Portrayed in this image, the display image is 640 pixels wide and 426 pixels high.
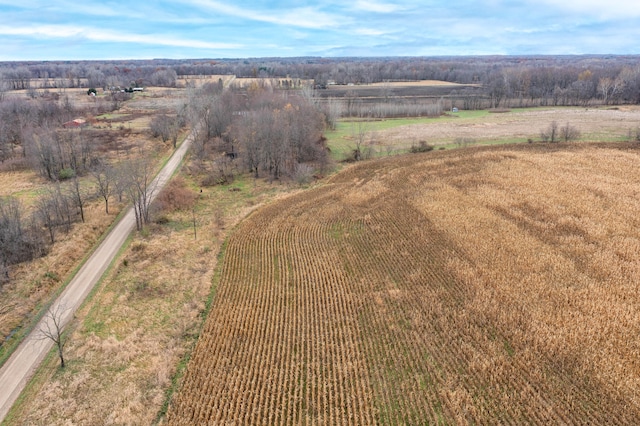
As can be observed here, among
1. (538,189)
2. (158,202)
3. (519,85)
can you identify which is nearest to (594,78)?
(519,85)

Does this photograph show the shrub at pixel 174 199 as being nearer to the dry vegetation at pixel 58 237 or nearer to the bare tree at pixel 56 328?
the dry vegetation at pixel 58 237

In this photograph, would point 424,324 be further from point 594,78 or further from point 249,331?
point 594,78

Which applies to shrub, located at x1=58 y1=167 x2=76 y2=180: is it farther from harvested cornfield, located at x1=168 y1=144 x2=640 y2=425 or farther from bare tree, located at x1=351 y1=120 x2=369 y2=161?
bare tree, located at x1=351 y1=120 x2=369 y2=161

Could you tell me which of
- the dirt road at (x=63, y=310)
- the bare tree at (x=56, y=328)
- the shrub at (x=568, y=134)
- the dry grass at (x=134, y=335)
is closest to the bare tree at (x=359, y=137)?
the dry grass at (x=134, y=335)

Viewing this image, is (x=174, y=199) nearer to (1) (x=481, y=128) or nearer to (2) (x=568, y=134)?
(2) (x=568, y=134)

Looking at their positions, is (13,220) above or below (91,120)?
below
